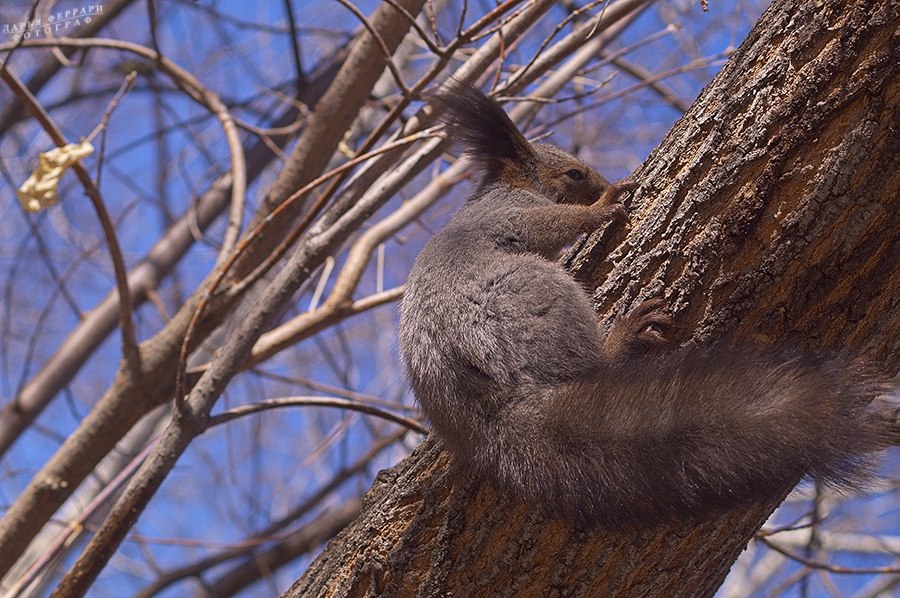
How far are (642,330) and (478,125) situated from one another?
4.44 ft

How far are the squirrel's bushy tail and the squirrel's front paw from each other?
2.7 inches

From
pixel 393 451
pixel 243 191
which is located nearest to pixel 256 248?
pixel 243 191

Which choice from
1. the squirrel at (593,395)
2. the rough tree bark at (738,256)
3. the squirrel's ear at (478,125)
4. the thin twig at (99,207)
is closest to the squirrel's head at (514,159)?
the squirrel's ear at (478,125)

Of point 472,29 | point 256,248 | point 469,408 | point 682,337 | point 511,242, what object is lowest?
point 682,337

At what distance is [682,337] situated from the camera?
7.86ft

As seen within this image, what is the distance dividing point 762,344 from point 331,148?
2.56 meters

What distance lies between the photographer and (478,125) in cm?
349

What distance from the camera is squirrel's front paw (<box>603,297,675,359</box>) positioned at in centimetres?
239

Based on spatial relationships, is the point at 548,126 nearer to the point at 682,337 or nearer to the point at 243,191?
the point at 243,191

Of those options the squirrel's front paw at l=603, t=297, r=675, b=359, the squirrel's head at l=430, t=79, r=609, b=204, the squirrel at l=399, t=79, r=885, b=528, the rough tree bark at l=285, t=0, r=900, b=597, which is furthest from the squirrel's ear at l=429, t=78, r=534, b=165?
the squirrel's front paw at l=603, t=297, r=675, b=359

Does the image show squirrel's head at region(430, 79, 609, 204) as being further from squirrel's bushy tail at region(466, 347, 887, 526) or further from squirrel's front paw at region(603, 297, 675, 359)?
squirrel's bushy tail at region(466, 347, 887, 526)

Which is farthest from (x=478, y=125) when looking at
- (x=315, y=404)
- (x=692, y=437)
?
(x=692, y=437)

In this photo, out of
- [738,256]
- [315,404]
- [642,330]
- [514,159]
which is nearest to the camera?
[738,256]

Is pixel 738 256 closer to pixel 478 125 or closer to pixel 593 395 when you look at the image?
pixel 593 395
